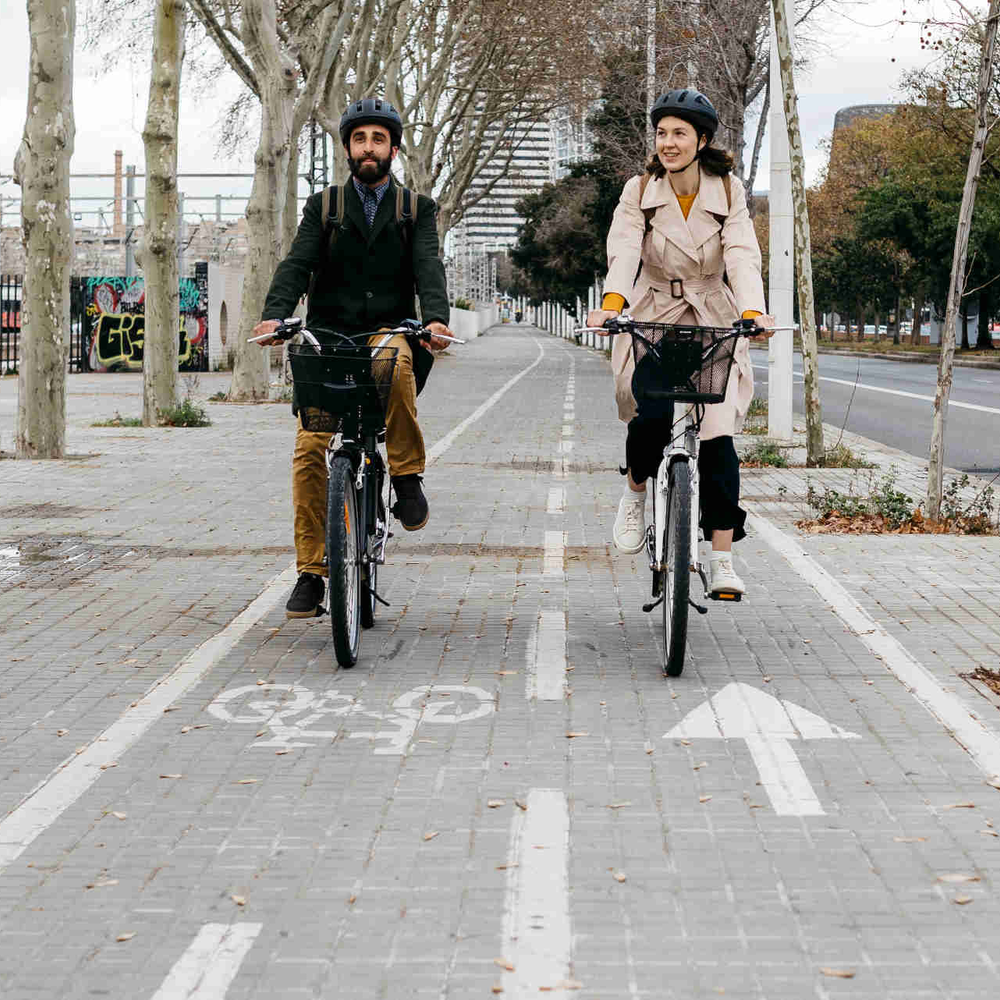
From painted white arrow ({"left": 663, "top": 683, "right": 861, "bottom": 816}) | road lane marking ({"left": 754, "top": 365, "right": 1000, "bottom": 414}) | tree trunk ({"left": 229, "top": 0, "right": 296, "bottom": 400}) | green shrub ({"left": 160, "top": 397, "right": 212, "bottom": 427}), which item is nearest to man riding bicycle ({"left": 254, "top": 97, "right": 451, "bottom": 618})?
painted white arrow ({"left": 663, "top": 683, "right": 861, "bottom": 816})

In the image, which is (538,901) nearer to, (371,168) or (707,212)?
(707,212)

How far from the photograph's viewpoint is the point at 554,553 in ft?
33.4

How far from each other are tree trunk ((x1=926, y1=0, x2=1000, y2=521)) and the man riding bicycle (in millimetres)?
4761

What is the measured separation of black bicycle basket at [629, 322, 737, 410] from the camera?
645 cm

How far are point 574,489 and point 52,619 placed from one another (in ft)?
21.5

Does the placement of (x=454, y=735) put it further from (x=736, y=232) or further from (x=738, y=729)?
(x=736, y=232)

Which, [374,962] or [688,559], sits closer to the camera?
[374,962]

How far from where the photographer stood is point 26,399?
16375 mm

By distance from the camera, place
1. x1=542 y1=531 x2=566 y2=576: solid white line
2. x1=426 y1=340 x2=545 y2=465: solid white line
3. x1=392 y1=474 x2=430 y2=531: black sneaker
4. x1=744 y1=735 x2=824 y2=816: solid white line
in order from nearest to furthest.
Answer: x1=744 y1=735 x2=824 y2=816: solid white line → x1=392 y1=474 x2=430 y2=531: black sneaker → x1=542 y1=531 x2=566 y2=576: solid white line → x1=426 y1=340 x2=545 y2=465: solid white line

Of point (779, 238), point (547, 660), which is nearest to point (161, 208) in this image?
point (779, 238)

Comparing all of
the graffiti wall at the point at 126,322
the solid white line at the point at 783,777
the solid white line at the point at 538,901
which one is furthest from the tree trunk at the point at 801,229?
the graffiti wall at the point at 126,322

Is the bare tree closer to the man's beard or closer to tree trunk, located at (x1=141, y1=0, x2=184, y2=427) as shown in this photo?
tree trunk, located at (x1=141, y1=0, x2=184, y2=427)

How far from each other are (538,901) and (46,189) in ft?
42.8

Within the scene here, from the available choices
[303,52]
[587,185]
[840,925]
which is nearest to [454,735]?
[840,925]
